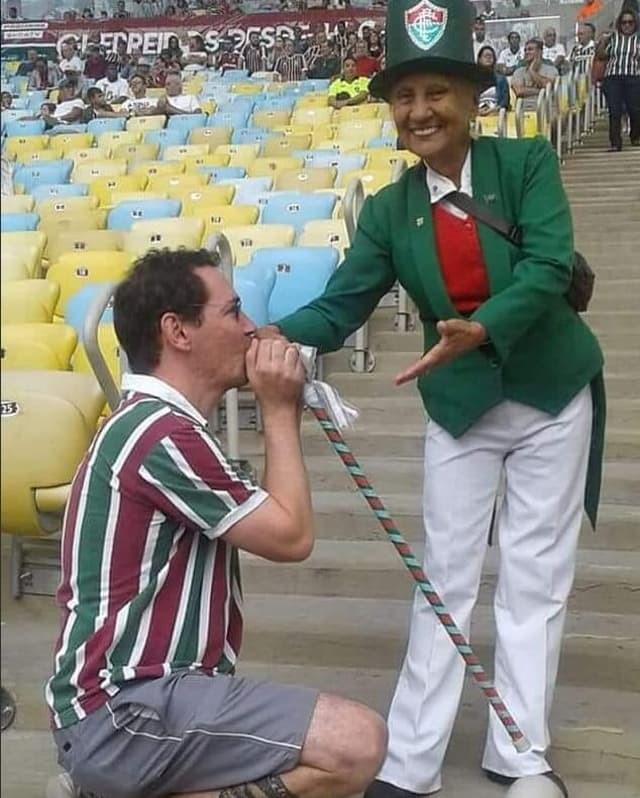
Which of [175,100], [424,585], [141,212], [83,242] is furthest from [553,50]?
[424,585]

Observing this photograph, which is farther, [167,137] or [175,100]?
[175,100]

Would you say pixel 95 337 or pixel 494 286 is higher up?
pixel 494 286

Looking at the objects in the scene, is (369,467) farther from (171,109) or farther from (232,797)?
(171,109)

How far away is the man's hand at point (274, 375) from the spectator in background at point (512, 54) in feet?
24.8

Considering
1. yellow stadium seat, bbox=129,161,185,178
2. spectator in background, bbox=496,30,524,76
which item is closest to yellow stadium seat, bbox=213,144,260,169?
yellow stadium seat, bbox=129,161,185,178

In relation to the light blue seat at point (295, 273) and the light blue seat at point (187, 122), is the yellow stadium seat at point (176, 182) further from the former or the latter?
the light blue seat at point (187, 122)

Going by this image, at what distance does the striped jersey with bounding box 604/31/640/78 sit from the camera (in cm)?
1010

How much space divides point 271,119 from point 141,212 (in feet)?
13.7

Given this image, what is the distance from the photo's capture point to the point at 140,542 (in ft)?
6.53

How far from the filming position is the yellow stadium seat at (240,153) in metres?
8.33

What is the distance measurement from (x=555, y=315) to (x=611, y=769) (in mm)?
1110

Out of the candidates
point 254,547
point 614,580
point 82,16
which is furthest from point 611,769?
point 82,16

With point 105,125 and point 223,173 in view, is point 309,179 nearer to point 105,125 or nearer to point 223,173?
point 223,173

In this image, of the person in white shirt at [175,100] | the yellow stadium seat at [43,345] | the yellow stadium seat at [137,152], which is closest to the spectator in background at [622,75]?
the person in white shirt at [175,100]
